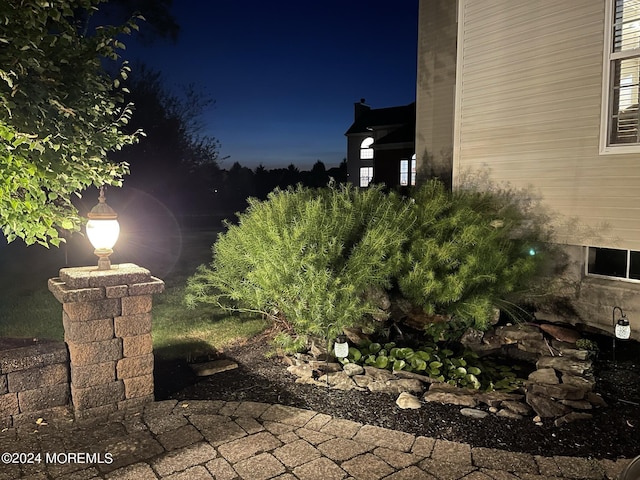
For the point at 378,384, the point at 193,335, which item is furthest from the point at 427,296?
the point at 193,335

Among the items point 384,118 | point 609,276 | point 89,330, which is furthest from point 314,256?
point 384,118

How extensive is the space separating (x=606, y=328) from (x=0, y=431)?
20.4 feet

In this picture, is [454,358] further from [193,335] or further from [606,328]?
[193,335]

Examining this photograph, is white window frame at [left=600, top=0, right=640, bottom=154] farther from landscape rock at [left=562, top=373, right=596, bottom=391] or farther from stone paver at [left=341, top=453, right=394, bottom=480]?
stone paver at [left=341, top=453, right=394, bottom=480]

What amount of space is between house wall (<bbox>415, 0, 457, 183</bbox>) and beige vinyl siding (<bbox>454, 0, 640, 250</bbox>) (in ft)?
8.10

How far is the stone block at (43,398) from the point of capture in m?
3.35

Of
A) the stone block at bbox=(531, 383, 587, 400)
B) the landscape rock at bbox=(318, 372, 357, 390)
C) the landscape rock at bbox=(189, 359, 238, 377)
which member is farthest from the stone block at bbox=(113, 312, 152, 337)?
the stone block at bbox=(531, 383, 587, 400)

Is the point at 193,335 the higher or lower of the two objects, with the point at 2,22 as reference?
lower

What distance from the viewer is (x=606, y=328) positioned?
19.2 feet

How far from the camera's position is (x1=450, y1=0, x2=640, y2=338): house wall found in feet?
18.4

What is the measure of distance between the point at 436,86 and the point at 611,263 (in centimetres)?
528

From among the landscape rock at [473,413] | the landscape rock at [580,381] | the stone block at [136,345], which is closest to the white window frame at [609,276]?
the landscape rock at [580,381]

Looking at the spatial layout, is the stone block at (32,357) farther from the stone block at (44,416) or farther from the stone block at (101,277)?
the stone block at (101,277)

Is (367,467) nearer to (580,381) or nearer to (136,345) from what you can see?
(136,345)
